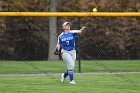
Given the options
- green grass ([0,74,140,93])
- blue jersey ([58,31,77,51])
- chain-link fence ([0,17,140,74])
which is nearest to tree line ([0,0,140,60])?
chain-link fence ([0,17,140,74])

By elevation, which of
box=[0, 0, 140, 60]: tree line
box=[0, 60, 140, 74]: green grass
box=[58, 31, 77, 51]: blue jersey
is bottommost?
box=[0, 60, 140, 74]: green grass

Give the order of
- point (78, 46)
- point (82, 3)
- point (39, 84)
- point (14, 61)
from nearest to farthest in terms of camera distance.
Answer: point (39, 84) → point (78, 46) → point (14, 61) → point (82, 3)

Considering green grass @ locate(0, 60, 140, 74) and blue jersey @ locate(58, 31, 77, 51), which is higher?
blue jersey @ locate(58, 31, 77, 51)

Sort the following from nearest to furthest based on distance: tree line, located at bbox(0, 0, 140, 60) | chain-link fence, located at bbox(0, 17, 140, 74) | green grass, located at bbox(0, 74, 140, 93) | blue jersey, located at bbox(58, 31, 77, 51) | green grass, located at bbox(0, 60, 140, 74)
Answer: green grass, located at bbox(0, 74, 140, 93) < blue jersey, located at bbox(58, 31, 77, 51) < green grass, located at bbox(0, 60, 140, 74) < chain-link fence, located at bbox(0, 17, 140, 74) < tree line, located at bbox(0, 0, 140, 60)

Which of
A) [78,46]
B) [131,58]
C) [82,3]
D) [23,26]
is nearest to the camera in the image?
[78,46]

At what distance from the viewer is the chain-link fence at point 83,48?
72.7 feet

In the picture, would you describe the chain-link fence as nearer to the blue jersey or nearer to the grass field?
the grass field

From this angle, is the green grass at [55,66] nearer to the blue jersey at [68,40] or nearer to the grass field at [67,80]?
the grass field at [67,80]

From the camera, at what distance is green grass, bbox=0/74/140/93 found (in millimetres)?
14955

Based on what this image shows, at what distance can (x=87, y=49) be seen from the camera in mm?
24141

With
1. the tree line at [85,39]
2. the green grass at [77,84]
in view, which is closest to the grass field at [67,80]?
the green grass at [77,84]

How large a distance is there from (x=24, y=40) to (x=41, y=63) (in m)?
1.83

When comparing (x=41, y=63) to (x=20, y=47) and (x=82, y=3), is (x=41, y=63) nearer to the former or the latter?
(x=20, y=47)

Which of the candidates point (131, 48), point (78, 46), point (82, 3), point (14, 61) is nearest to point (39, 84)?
point (78, 46)
